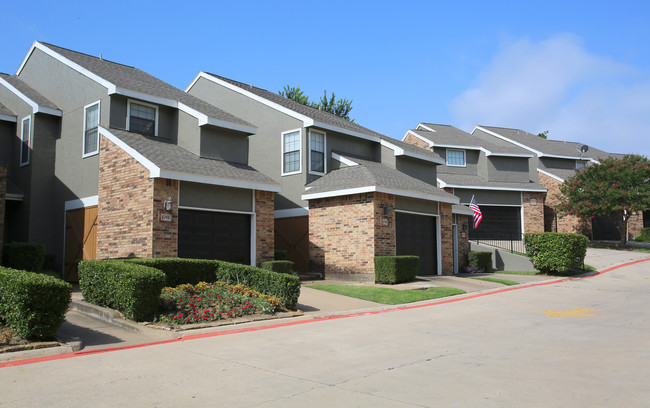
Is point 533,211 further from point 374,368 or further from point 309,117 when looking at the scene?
point 374,368

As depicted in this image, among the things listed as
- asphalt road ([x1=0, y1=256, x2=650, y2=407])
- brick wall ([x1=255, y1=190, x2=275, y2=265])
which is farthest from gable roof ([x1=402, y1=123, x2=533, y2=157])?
asphalt road ([x1=0, y1=256, x2=650, y2=407])

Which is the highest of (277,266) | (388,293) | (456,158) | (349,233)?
(456,158)

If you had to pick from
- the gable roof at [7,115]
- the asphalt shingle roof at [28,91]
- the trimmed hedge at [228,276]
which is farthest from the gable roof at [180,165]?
the gable roof at [7,115]

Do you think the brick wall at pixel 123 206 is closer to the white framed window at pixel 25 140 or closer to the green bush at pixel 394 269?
the white framed window at pixel 25 140

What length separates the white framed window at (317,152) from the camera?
2188cm

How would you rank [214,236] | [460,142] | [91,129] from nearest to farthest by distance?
[214,236] → [91,129] → [460,142]

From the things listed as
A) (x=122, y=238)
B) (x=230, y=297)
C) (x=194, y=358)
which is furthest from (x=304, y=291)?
(x=194, y=358)

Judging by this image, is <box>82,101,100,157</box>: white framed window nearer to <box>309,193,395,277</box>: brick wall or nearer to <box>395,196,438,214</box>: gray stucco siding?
<box>309,193,395,277</box>: brick wall

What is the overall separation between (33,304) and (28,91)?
15661mm

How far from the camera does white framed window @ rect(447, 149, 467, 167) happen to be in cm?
3519

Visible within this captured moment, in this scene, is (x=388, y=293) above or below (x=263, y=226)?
below

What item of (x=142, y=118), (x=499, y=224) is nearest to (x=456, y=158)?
(x=499, y=224)

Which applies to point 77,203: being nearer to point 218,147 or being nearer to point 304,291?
point 218,147

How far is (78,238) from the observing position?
1802 cm
